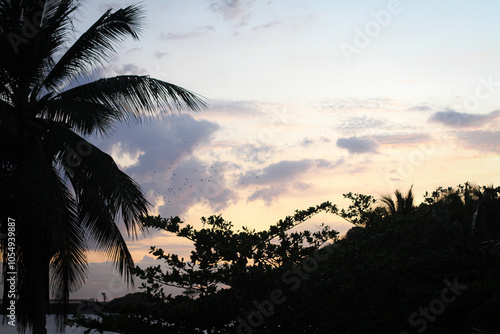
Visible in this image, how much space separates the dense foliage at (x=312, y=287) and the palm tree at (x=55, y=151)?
1.65m

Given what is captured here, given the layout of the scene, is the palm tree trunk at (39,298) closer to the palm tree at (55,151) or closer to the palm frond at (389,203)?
the palm tree at (55,151)

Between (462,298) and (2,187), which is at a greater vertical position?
(2,187)

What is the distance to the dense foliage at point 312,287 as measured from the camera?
8047 millimetres

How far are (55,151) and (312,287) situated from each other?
5.39 m

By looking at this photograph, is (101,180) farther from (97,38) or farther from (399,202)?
(399,202)

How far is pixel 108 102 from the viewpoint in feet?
35.6

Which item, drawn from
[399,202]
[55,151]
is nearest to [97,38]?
[55,151]

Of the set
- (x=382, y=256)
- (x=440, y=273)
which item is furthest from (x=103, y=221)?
(x=440, y=273)

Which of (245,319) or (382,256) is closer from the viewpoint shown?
(245,319)

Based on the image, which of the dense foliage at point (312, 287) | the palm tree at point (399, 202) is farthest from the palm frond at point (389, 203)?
the dense foliage at point (312, 287)

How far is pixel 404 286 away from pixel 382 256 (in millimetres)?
614

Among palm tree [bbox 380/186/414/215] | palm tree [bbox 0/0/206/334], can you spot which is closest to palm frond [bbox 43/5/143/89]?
palm tree [bbox 0/0/206/334]

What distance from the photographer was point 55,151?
9.50 metres

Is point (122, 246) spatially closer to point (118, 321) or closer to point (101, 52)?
point (118, 321)
